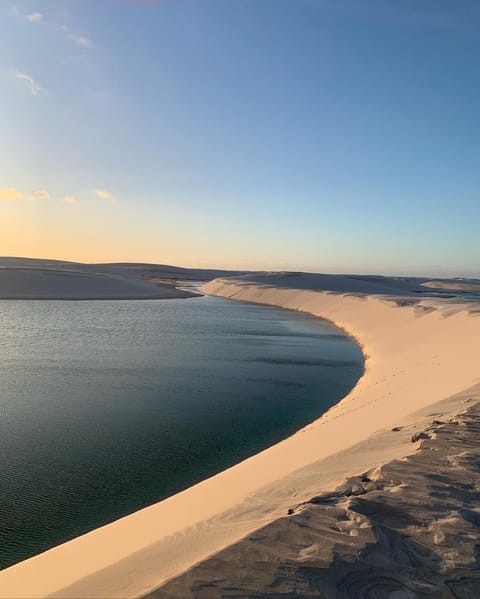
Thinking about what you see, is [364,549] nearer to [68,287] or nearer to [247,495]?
[247,495]

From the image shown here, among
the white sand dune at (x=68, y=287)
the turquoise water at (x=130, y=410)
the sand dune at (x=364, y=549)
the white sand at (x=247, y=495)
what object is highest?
the white sand dune at (x=68, y=287)

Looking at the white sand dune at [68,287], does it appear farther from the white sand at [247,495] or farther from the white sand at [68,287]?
the white sand at [247,495]

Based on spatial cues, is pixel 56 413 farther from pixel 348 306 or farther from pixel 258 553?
pixel 348 306

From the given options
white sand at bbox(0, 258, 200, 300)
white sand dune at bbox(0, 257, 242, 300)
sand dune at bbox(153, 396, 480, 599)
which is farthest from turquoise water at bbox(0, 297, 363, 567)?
white sand at bbox(0, 258, 200, 300)

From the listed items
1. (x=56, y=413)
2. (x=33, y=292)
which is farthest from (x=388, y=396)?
(x=33, y=292)

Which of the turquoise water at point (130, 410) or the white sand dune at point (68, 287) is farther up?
the white sand dune at point (68, 287)

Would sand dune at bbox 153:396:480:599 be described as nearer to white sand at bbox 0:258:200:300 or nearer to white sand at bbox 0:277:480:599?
white sand at bbox 0:277:480:599

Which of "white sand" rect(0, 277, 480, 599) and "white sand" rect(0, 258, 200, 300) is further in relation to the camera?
"white sand" rect(0, 258, 200, 300)

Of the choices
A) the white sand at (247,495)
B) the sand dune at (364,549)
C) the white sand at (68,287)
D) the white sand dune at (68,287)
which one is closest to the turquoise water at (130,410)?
the white sand at (247,495)
